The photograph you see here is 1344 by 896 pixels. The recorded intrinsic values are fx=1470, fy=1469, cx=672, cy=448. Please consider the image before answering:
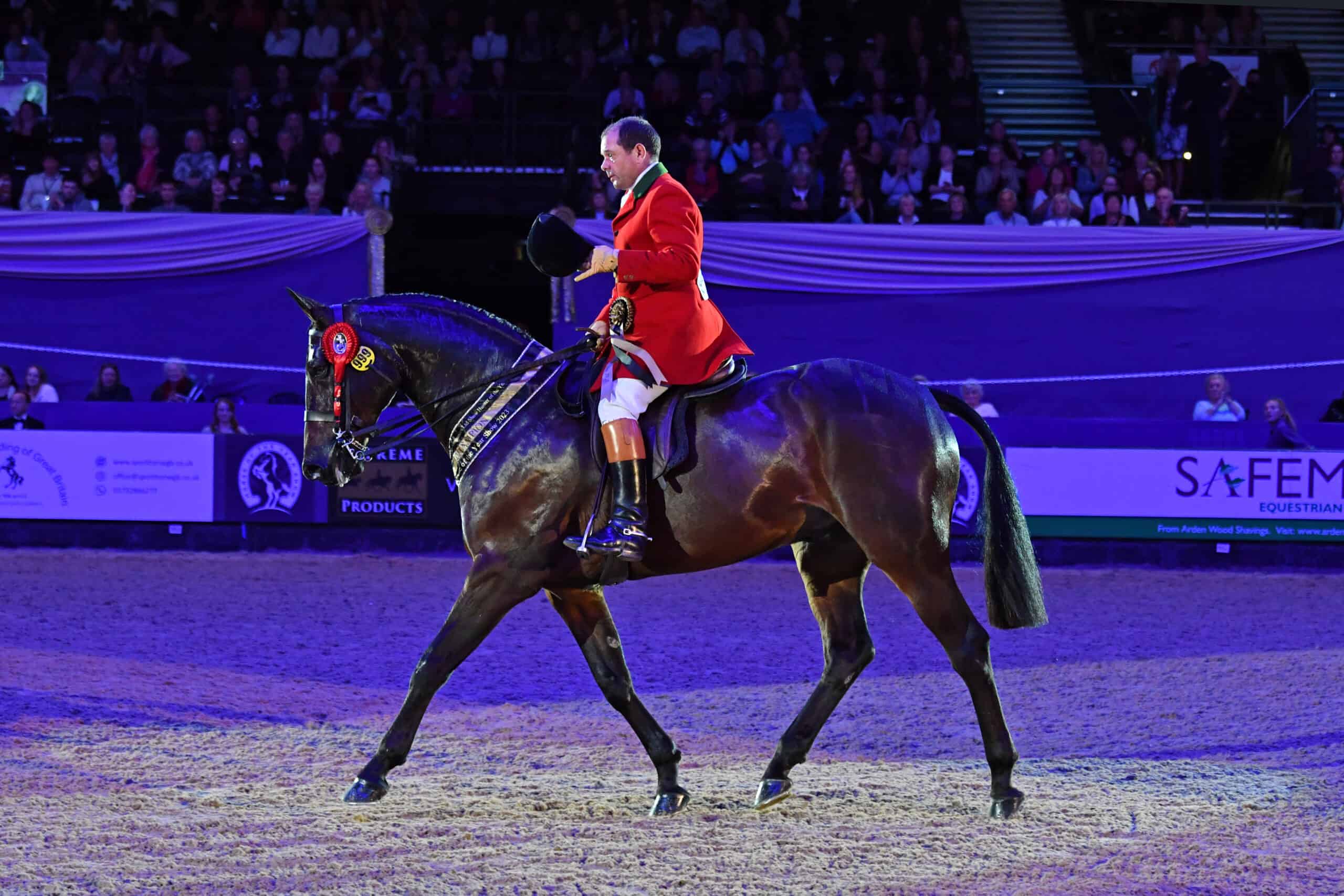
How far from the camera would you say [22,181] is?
679 inches

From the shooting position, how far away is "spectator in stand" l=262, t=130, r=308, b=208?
54.6 feet

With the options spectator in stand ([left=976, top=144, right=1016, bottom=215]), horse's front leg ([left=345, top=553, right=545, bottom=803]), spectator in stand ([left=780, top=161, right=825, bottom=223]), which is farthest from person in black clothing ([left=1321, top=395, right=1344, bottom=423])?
horse's front leg ([left=345, top=553, right=545, bottom=803])

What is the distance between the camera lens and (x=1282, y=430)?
13.6 metres

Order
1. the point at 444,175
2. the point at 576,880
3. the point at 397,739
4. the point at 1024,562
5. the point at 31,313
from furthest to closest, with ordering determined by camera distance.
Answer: the point at 444,175
the point at 31,313
the point at 1024,562
the point at 397,739
the point at 576,880

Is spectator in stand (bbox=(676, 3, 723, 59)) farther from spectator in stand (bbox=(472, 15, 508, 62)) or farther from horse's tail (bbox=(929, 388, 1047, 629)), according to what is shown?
horse's tail (bbox=(929, 388, 1047, 629))

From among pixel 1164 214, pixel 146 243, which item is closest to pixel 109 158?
pixel 146 243

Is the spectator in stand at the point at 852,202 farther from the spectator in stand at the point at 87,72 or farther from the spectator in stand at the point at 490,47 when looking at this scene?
the spectator in stand at the point at 87,72

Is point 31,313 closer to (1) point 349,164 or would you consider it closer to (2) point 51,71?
(1) point 349,164

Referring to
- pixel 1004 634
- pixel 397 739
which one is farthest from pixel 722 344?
pixel 1004 634

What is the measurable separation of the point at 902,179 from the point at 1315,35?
9631mm

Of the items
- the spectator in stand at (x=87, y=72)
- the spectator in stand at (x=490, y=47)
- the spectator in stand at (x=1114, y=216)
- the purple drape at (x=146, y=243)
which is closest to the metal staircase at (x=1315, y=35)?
the spectator in stand at (x=1114, y=216)

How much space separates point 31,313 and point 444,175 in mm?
5021

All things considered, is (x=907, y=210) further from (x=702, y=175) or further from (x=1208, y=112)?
(x=1208, y=112)

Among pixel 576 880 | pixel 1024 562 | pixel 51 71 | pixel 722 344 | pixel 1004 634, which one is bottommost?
pixel 1004 634
